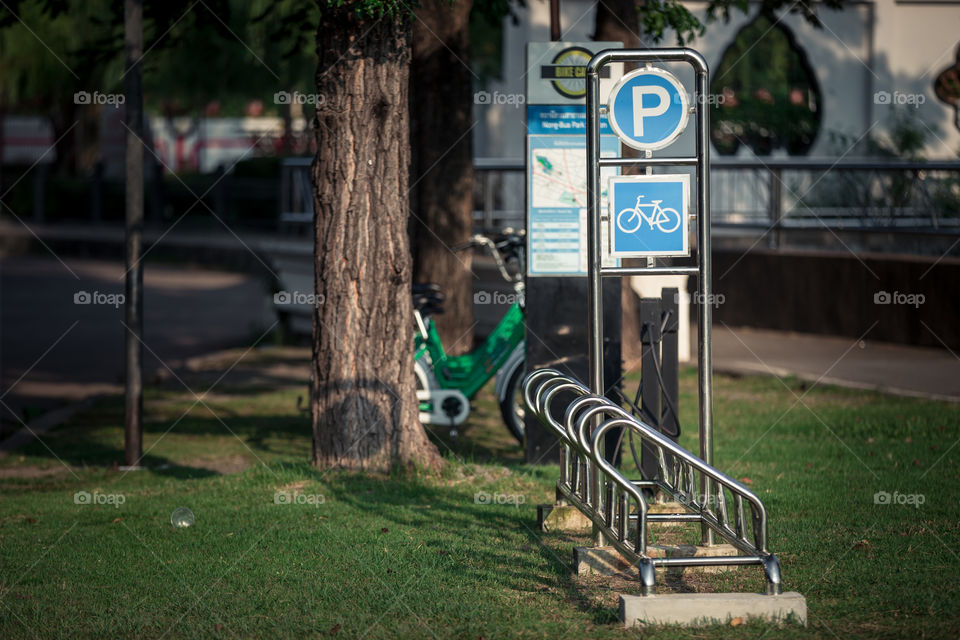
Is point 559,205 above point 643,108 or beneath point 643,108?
beneath

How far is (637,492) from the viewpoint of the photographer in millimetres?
4484

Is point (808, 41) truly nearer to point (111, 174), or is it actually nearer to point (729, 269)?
point (729, 269)

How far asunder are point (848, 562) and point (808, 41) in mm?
16176

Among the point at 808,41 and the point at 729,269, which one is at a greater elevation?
the point at 808,41

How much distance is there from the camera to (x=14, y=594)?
205 inches

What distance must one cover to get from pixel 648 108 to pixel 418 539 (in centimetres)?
234

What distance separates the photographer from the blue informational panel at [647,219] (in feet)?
17.1

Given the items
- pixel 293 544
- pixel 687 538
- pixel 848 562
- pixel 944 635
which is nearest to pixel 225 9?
pixel 293 544

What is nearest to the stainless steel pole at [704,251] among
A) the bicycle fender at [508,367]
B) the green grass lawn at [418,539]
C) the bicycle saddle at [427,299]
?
the green grass lawn at [418,539]

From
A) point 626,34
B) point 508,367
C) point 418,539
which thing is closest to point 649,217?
point 418,539

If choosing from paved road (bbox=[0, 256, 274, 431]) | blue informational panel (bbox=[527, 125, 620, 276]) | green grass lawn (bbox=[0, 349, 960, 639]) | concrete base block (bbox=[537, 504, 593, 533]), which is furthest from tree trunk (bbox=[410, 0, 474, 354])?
concrete base block (bbox=[537, 504, 593, 533])

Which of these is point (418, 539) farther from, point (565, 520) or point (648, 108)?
point (648, 108)

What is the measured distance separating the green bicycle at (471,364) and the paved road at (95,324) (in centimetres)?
308

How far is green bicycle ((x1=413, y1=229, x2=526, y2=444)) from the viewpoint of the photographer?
27.9ft
